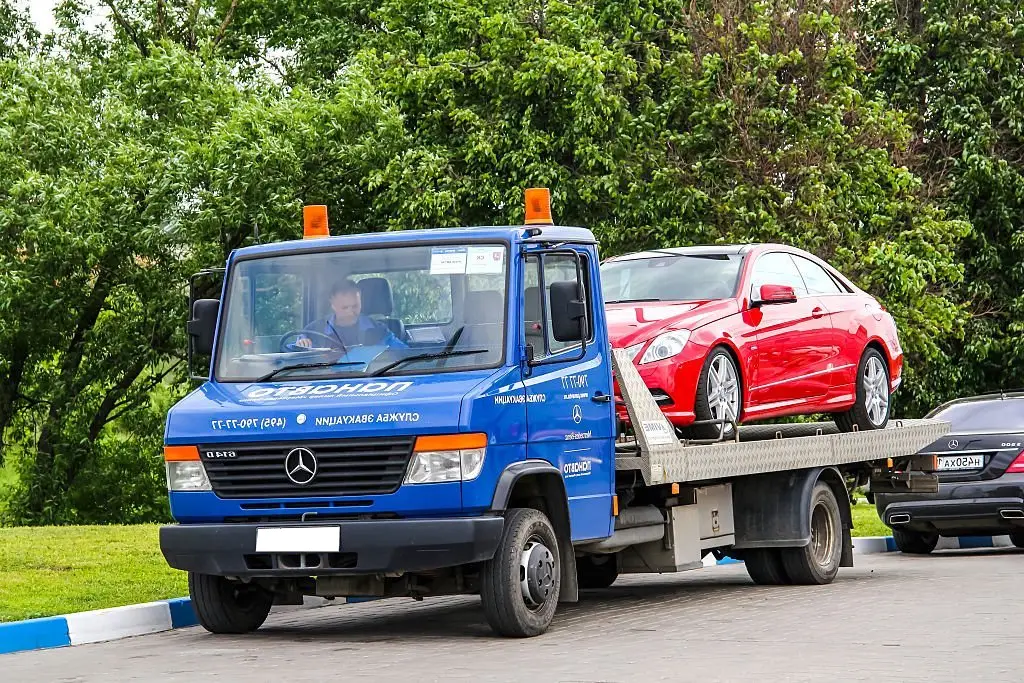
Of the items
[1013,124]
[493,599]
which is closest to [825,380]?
[493,599]

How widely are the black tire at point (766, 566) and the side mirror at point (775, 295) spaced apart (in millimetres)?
2200

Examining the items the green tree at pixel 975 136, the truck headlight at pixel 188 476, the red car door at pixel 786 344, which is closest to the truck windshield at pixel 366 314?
the truck headlight at pixel 188 476

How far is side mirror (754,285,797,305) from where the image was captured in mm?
11607

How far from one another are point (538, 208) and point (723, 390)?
2126 mm

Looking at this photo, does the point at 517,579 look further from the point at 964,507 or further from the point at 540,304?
the point at 964,507

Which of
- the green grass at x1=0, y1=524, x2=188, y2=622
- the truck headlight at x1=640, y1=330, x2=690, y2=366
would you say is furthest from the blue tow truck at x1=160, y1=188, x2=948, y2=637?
the green grass at x1=0, y1=524, x2=188, y2=622

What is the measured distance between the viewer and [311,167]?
22547 millimetres

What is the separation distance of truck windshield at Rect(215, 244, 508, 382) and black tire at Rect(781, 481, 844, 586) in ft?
13.9

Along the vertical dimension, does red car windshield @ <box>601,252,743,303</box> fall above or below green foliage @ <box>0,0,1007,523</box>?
below

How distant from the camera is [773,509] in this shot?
12406 millimetres

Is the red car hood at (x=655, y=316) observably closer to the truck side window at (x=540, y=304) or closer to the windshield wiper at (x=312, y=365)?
the truck side window at (x=540, y=304)

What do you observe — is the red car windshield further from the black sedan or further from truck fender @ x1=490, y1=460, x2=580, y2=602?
the black sedan

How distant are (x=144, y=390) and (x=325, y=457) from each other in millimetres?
17749

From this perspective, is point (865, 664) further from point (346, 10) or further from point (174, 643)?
point (346, 10)
